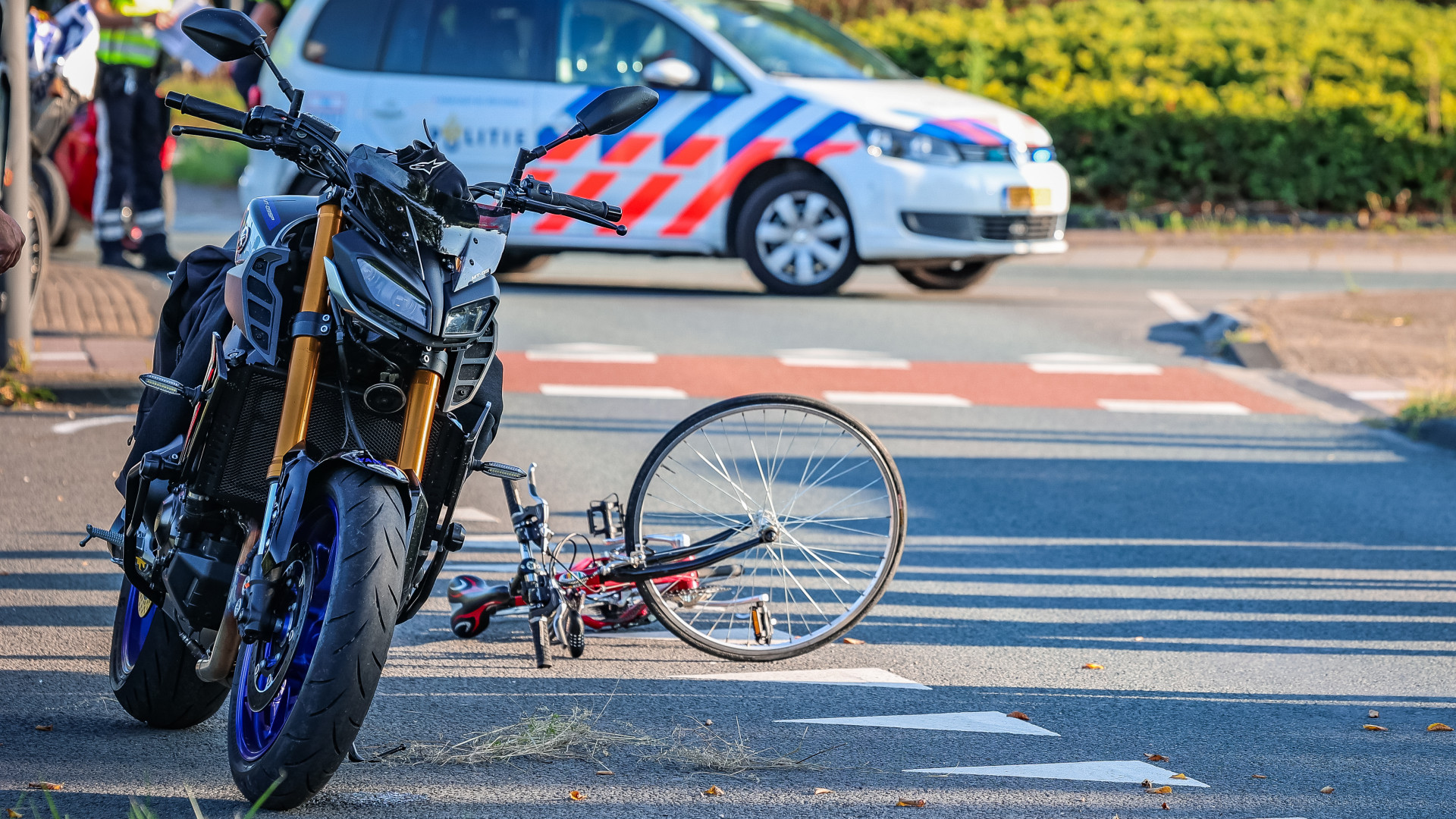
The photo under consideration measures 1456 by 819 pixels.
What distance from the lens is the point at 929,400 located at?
30.6 feet

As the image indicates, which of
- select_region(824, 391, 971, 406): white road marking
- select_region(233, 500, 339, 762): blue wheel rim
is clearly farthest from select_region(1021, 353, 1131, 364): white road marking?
select_region(233, 500, 339, 762): blue wheel rim

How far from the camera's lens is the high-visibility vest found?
1208 centimetres

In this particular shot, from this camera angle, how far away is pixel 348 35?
1276cm

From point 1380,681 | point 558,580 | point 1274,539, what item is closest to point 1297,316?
point 1274,539

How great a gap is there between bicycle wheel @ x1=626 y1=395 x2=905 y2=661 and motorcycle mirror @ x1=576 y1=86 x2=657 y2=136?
1126 mm

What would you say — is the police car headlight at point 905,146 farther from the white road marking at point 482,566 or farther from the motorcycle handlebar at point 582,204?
the motorcycle handlebar at point 582,204

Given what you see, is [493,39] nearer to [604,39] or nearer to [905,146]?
[604,39]

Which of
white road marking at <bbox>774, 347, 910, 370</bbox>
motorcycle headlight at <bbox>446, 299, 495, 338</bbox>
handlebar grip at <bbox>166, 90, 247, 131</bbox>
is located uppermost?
handlebar grip at <bbox>166, 90, 247, 131</bbox>

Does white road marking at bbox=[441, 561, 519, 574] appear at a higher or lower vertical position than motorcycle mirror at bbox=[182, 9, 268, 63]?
lower

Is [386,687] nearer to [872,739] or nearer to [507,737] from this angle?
[507,737]

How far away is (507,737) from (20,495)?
326 centimetres

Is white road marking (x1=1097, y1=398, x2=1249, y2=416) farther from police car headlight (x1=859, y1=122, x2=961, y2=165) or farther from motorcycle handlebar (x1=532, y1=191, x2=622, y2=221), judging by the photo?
motorcycle handlebar (x1=532, y1=191, x2=622, y2=221)

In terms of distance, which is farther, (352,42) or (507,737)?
(352,42)

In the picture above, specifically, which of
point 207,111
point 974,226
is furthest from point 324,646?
point 974,226
